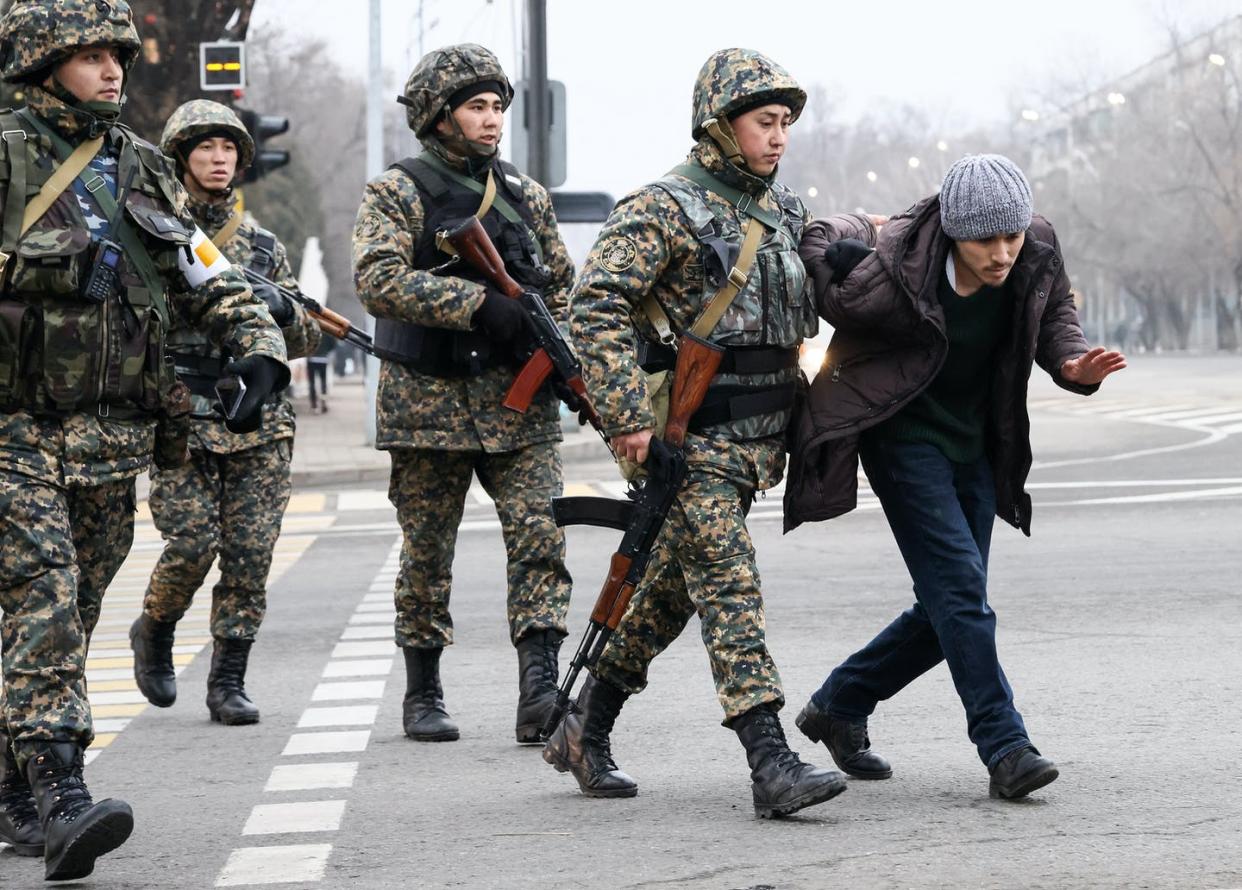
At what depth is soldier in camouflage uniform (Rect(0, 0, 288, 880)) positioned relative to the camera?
4969 millimetres

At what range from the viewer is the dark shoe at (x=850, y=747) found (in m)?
5.91

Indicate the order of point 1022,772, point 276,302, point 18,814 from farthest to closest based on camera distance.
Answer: point 276,302, point 1022,772, point 18,814

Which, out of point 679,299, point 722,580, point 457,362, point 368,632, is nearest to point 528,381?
point 457,362

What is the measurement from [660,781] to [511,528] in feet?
3.73

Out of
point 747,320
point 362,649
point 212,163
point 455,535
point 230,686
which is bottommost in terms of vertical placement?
point 362,649

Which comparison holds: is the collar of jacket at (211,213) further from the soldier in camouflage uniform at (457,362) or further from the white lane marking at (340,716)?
the white lane marking at (340,716)

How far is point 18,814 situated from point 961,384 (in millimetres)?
2594

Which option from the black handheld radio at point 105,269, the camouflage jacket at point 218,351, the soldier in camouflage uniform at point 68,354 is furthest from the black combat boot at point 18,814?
the camouflage jacket at point 218,351

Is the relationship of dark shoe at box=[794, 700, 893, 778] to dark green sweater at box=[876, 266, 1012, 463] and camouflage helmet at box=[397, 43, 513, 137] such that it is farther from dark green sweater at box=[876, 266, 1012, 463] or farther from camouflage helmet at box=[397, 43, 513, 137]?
camouflage helmet at box=[397, 43, 513, 137]

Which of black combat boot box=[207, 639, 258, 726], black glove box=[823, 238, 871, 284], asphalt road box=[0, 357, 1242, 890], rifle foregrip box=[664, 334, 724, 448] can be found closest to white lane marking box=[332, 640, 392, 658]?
asphalt road box=[0, 357, 1242, 890]

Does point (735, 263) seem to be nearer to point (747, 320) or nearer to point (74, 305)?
point (747, 320)

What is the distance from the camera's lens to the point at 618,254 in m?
5.60

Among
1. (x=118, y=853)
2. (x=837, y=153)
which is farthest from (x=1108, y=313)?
(x=118, y=853)

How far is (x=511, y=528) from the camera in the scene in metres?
6.82
